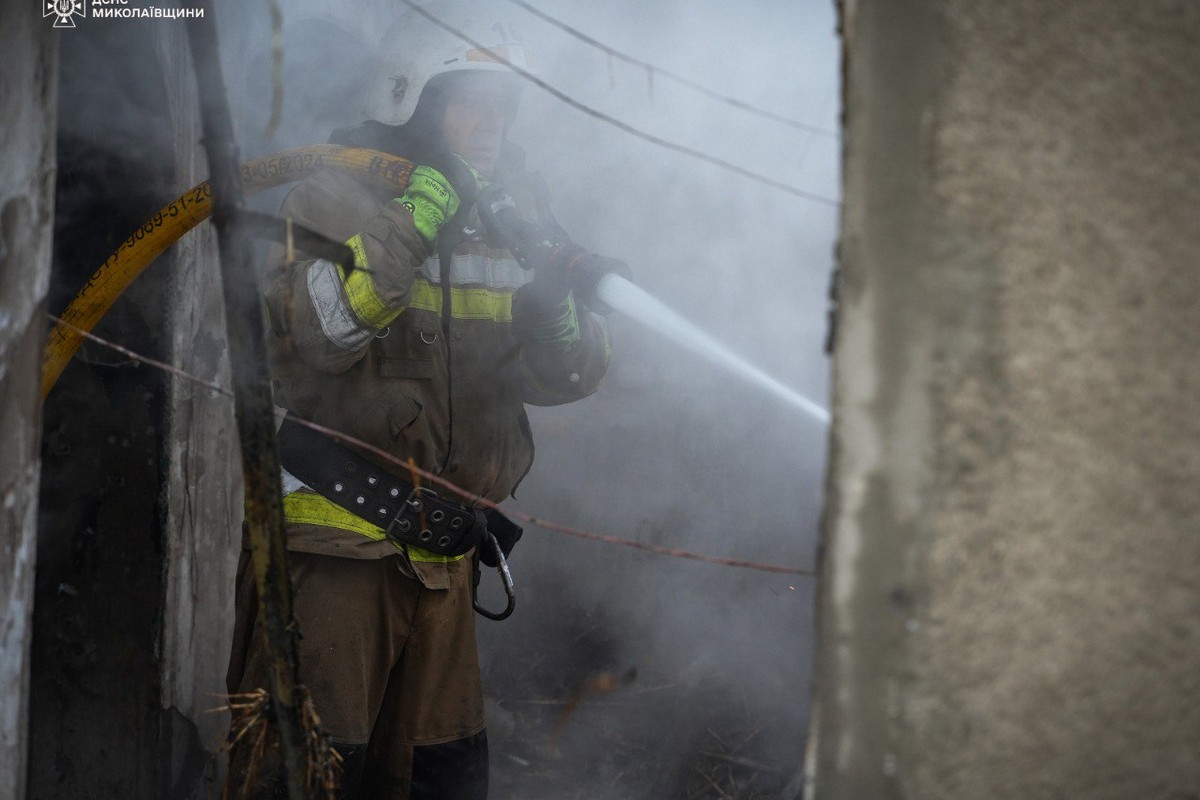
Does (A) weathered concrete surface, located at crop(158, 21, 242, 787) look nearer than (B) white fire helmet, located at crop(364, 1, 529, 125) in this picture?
No

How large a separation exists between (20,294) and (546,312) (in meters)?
1.49

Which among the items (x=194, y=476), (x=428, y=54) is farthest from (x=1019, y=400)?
(x=194, y=476)

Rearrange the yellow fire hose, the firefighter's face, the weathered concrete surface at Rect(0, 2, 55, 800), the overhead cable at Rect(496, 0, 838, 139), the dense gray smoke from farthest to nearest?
the dense gray smoke → the firefighter's face → the yellow fire hose → the overhead cable at Rect(496, 0, 838, 139) → the weathered concrete surface at Rect(0, 2, 55, 800)

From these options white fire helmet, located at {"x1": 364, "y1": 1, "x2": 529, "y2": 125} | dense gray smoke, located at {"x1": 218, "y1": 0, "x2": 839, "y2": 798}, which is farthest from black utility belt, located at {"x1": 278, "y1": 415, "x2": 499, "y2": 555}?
dense gray smoke, located at {"x1": 218, "y1": 0, "x2": 839, "y2": 798}

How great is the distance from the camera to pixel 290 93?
3.53 meters

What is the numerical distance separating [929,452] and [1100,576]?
8.9 inches

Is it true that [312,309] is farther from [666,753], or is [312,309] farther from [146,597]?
[666,753]

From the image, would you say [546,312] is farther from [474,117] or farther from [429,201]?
[474,117]

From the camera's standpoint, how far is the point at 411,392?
8.07 feet

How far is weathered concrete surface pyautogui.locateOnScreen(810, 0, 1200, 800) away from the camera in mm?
859

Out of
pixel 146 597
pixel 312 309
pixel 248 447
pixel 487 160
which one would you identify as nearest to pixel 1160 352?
pixel 248 447

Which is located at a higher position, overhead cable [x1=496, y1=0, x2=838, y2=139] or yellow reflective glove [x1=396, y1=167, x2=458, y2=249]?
overhead cable [x1=496, y1=0, x2=838, y2=139]

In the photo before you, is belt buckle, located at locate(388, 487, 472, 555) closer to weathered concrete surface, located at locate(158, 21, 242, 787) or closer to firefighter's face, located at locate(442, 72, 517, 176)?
weathered concrete surface, located at locate(158, 21, 242, 787)

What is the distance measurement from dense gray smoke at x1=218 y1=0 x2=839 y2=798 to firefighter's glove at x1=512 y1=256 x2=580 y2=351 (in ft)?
4.65
